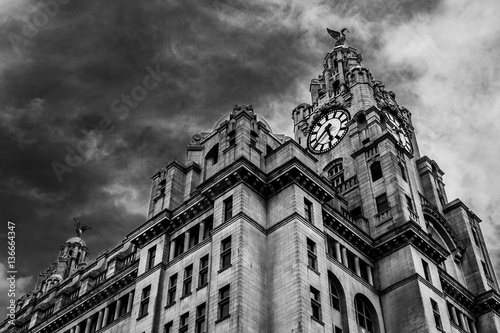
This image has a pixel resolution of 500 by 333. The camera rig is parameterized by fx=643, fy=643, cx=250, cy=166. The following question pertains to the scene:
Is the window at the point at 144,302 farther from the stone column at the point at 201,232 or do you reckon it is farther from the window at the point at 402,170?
the window at the point at 402,170

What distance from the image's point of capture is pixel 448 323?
56562mm

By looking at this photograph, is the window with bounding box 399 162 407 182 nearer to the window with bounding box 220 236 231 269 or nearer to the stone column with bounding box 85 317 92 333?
the window with bounding box 220 236 231 269

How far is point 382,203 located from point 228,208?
19.6 metres

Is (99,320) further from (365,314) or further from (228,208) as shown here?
(365,314)

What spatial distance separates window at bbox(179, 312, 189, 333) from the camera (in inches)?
1946

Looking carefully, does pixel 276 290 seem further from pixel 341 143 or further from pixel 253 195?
pixel 341 143

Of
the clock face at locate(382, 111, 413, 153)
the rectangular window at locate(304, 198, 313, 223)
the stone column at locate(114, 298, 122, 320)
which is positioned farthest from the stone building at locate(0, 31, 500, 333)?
the clock face at locate(382, 111, 413, 153)

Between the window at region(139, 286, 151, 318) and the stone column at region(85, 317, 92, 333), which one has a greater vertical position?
the stone column at region(85, 317, 92, 333)

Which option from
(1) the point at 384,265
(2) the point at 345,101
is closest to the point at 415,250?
(1) the point at 384,265

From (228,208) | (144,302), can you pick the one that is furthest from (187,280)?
(228,208)

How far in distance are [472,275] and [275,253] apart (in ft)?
107

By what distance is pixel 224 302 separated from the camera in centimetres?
4666

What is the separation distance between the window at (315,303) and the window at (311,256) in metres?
1.92

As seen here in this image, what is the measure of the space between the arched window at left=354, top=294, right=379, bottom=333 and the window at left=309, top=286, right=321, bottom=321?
812 centimetres
